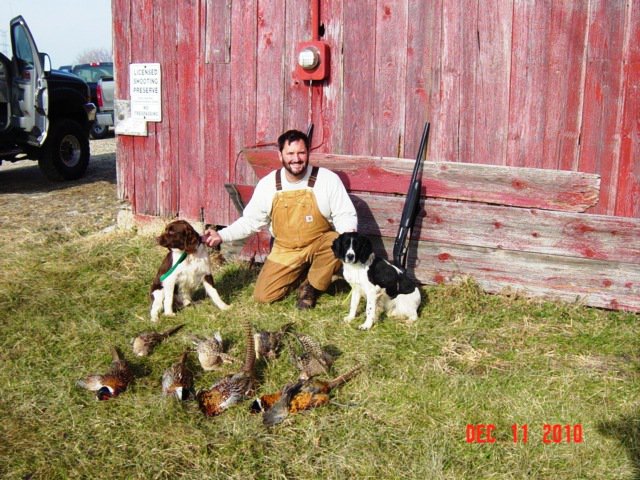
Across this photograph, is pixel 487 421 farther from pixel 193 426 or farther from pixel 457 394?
pixel 193 426

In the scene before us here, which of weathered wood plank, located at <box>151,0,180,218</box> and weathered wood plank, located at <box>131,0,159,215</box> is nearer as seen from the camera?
weathered wood plank, located at <box>151,0,180,218</box>

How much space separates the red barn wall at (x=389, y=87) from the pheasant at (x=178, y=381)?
280cm

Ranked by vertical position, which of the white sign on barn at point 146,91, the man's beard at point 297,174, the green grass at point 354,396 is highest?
the white sign on barn at point 146,91

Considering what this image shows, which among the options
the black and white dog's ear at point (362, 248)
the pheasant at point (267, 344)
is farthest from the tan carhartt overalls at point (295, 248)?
the pheasant at point (267, 344)

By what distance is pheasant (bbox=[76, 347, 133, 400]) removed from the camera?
3.93 metres

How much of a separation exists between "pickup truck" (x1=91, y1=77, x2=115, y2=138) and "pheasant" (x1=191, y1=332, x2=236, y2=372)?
14.7 metres

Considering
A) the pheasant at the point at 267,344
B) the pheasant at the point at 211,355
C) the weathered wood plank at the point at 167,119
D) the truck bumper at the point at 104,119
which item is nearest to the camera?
the pheasant at the point at 211,355

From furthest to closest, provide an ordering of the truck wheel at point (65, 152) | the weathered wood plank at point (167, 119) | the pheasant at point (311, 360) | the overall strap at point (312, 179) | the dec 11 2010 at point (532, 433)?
the truck wheel at point (65, 152) → the weathered wood plank at point (167, 119) → the overall strap at point (312, 179) → the pheasant at point (311, 360) → the dec 11 2010 at point (532, 433)

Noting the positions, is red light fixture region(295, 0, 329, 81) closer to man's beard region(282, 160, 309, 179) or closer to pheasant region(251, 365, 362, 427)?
man's beard region(282, 160, 309, 179)

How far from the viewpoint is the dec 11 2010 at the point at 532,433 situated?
344cm

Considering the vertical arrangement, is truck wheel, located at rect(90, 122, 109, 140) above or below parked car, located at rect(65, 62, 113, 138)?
below

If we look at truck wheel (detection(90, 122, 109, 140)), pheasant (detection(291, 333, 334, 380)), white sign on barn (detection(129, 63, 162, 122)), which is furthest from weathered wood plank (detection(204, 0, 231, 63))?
truck wheel (detection(90, 122, 109, 140))

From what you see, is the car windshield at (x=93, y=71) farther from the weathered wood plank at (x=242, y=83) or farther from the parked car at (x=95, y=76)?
the weathered wood plank at (x=242, y=83)

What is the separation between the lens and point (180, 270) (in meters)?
5.33
